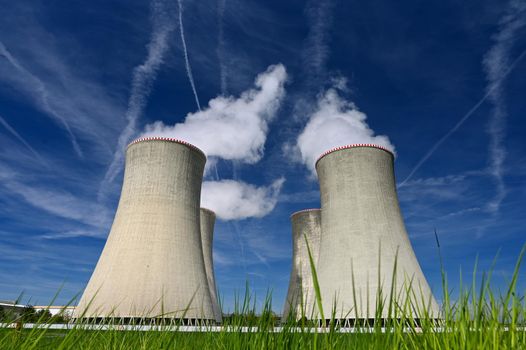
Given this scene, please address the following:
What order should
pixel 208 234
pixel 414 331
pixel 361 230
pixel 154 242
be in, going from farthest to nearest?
1. pixel 208 234
2. pixel 361 230
3. pixel 154 242
4. pixel 414 331

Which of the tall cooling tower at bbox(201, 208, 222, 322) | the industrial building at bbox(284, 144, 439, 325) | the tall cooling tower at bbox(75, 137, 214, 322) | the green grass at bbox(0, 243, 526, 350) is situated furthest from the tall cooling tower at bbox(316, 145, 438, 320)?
the green grass at bbox(0, 243, 526, 350)

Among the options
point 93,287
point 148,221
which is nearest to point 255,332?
point 148,221

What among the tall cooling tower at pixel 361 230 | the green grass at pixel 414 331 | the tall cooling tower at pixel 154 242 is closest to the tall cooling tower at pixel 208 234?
the tall cooling tower at pixel 154 242

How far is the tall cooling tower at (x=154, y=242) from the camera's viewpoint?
1235cm

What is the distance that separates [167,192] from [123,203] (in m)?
1.56

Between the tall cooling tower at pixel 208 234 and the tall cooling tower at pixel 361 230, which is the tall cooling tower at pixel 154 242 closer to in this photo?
the tall cooling tower at pixel 361 230

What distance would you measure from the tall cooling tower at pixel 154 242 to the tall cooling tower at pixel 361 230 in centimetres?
423

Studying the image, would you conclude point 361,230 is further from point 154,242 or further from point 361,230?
point 154,242

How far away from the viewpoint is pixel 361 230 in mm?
13062

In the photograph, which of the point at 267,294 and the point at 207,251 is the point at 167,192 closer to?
the point at 207,251

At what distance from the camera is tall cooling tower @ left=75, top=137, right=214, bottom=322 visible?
40.5 ft

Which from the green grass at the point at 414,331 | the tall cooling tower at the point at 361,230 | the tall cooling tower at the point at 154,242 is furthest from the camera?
the tall cooling tower at the point at 361,230

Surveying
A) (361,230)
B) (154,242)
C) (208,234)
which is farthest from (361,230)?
(208,234)

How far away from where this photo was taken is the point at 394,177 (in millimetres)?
14562
